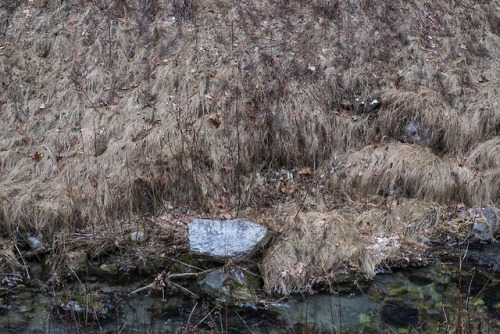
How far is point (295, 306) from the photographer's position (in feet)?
17.4

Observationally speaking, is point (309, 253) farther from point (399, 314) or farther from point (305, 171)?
point (305, 171)

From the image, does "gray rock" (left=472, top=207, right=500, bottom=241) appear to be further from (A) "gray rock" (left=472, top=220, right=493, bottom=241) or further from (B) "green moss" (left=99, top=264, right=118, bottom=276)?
(B) "green moss" (left=99, top=264, right=118, bottom=276)

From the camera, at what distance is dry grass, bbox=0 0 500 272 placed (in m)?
6.71

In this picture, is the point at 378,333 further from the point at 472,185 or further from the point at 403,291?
the point at 472,185

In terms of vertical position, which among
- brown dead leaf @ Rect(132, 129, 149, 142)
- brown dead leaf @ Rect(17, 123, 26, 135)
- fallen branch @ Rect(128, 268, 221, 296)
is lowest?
fallen branch @ Rect(128, 268, 221, 296)

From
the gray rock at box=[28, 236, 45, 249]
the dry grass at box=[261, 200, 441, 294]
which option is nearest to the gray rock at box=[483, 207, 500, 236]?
the dry grass at box=[261, 200, 441, 294]

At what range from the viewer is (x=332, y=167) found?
7.10 m

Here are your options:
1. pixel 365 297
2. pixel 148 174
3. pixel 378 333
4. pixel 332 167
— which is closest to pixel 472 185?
pixel 332 167

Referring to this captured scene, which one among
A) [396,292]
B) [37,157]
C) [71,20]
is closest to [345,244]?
[396,292]

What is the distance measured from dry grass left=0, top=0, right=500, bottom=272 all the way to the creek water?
1121 mm

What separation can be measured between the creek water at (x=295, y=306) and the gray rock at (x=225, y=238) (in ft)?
1.48

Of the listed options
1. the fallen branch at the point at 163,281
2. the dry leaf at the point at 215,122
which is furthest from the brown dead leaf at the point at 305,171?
the fallen branch at the point at 163,281

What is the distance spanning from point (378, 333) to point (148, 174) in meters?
3.54

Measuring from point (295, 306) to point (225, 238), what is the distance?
110 centimetres
